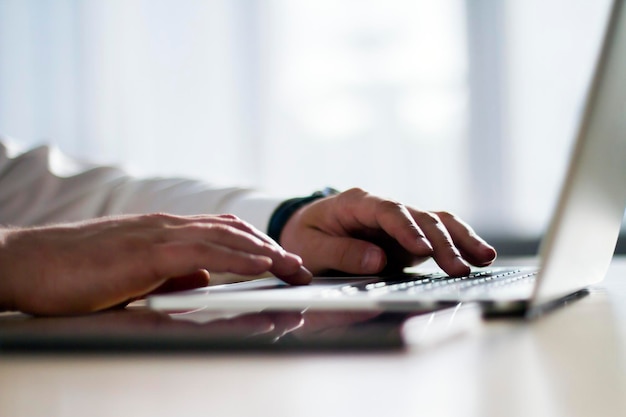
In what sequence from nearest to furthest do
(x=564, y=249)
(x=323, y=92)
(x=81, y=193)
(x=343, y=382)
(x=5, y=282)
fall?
(x=343, y=382) < (x=564, y=249) < (x=5, y=282) < (x=81, y=193) < (x=323, y=92)

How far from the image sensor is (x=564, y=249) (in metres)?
0.48

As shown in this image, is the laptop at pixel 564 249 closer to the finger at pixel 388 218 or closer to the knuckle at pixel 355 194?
the finger at pixel 388 218

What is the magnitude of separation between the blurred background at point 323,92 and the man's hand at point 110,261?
1998 millimetres

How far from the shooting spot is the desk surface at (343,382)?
0.86 ft

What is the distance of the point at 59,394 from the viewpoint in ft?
0.97

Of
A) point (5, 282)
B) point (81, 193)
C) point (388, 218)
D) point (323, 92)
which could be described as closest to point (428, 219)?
point (388, 218)

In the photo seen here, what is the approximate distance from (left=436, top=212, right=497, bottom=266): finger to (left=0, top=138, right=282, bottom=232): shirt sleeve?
45 centimetres

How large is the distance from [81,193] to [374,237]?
62 cm

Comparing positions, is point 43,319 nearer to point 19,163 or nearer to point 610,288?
point 610,288

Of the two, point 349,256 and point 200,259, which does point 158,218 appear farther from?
point 349,256

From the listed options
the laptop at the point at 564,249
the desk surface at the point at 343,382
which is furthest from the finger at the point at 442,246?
the desk surface at the point at 343,382

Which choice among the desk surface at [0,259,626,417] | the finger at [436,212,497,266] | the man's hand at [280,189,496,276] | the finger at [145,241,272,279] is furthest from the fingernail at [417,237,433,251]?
the desk surface at [0,259,626,417]

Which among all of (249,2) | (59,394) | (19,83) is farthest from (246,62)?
(59,394)

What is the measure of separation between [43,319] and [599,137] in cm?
41
